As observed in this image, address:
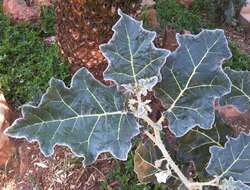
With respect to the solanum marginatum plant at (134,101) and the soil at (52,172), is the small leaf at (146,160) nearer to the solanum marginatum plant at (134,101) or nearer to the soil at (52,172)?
the solanum marginatum plant at (134,101)

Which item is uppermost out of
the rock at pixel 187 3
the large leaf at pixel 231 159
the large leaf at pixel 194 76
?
the large leaf at pixel 194 76

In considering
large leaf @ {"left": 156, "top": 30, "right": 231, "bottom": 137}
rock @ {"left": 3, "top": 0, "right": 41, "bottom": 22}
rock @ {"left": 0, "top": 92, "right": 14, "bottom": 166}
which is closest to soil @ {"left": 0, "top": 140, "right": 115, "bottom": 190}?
rock @ {"left": 0, "top": 92, "right": 14, "bottom": 166}

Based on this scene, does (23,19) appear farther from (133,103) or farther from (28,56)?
(133,103)

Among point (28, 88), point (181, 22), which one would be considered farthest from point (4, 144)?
point (181, 22)

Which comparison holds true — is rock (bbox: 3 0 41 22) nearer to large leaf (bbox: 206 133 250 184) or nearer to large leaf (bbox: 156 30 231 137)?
large leaf (bbox: 156 30 231 137)

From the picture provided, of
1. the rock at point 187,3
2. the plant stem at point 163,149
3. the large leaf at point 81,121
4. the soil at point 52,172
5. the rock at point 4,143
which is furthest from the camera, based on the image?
the rock at point 187,3

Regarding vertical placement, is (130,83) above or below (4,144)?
above

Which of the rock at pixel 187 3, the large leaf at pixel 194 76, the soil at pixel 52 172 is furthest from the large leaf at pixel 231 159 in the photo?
the rock at pixel 187 3

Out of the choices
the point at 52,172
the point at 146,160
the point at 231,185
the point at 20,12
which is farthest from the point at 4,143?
the point at 231,185
